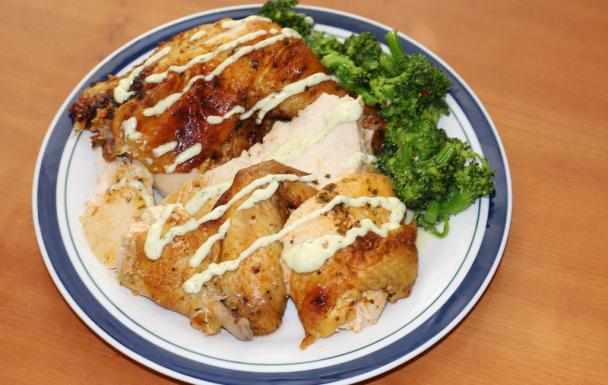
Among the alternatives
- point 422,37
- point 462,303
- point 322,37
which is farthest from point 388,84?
point 462,303

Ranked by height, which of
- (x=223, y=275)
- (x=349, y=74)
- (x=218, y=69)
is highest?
(x=218, y=69)

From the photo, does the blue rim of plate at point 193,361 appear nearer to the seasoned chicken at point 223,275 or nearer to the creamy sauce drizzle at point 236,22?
the seasoned chicken at point 223,275

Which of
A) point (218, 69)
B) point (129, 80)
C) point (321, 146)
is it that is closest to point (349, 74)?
point (321, 146)

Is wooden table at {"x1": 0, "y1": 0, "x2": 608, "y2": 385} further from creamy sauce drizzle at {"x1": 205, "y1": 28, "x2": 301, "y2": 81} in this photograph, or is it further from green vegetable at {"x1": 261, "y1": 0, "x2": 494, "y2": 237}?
creamy sauce drizzle at {"x1": 205, "y1": 28, "x2": 301, "y2": 81}

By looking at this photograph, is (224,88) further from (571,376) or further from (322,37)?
(571,376)

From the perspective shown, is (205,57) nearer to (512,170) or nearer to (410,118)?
(410,118)

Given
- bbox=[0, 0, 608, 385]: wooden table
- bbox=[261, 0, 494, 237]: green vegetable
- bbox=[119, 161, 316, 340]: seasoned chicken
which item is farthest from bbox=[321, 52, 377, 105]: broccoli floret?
→ bbox=[119, 161, 316, 340]: seasoned chicken

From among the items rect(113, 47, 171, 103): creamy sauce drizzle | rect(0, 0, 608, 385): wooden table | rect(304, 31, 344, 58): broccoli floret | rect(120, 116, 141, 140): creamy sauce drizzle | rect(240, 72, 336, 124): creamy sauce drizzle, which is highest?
rect(113, 47, 171, 103): creamy sauce drizzle
